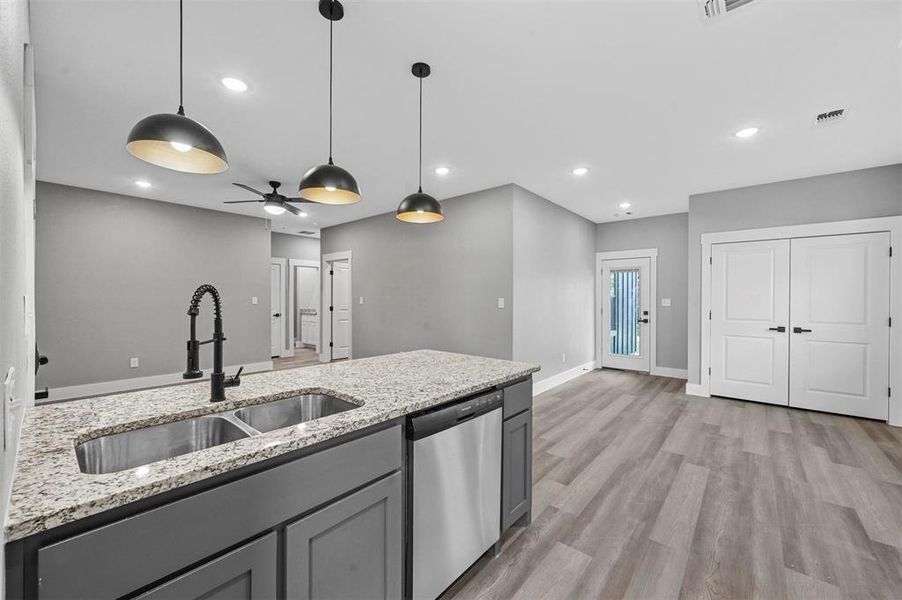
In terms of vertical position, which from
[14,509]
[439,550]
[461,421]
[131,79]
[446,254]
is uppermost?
[131,79]

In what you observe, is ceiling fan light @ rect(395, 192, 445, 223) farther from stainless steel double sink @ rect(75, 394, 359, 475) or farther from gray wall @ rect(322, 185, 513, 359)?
gray wall @ rect(322, 185, 513, 359)

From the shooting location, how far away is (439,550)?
160 cm

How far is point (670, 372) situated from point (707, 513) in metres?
4.35

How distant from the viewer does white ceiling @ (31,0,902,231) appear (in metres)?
1.95

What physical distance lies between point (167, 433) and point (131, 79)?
249 cm

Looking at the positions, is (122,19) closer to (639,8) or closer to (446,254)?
(639,8)

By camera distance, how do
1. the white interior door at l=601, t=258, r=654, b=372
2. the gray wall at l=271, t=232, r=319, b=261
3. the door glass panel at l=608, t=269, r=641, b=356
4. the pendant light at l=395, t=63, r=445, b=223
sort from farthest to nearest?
the gray wall at l=271, t=232, r=319, b=261 < the door glass panel at l=608, t=269, r=641, b=356 < the white interior door at l=601, t=258, r=654, b=372 < the pendant light at l=395, t=63, r=445, b=223

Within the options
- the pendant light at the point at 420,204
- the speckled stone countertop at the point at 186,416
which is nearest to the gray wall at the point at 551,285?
the pendant light at the point at 420,204

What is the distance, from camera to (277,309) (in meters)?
8.20

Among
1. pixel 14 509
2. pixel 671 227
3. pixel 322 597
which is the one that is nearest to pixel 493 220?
pixel 671 227

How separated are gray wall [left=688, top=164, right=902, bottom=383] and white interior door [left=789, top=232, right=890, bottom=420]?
1.00ft

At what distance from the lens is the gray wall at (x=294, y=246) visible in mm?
8336

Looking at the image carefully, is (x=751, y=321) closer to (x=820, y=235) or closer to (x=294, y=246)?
(x=820, y=235)

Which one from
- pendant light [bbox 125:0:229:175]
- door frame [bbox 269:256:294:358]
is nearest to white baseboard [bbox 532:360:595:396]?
pendant light [bbox 125:0:229:175]
